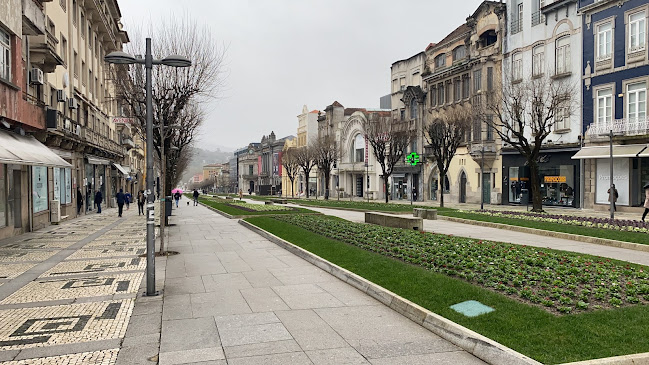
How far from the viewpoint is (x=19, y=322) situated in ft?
23.1

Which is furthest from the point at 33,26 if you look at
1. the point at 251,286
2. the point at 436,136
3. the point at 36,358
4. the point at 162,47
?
the point at 436,136

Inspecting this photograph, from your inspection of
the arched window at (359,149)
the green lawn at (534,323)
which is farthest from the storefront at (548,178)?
the arched window at (359,149)

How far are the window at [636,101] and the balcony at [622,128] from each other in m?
0.30

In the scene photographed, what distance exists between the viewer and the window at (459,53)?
44.8m

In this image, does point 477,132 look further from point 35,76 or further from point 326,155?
point 35,76

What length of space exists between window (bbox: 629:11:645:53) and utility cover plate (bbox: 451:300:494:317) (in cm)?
2730

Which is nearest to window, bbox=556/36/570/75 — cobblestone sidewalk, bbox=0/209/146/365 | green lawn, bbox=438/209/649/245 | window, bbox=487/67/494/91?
window, bbox=487/67/494/91

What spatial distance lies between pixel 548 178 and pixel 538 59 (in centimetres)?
874

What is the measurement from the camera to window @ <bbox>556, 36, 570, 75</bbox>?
32.7 m

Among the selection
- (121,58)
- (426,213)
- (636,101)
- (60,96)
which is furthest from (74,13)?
(636,101)

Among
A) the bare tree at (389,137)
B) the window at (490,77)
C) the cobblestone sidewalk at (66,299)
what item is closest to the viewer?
the cobblestone sidewalk at (66,299)

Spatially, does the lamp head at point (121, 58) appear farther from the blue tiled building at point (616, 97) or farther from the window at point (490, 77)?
the window at point (490, 77)

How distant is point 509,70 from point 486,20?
17.9 feet

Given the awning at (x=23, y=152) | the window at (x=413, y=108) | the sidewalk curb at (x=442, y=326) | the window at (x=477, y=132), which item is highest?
the window at (x=413, y=108)
